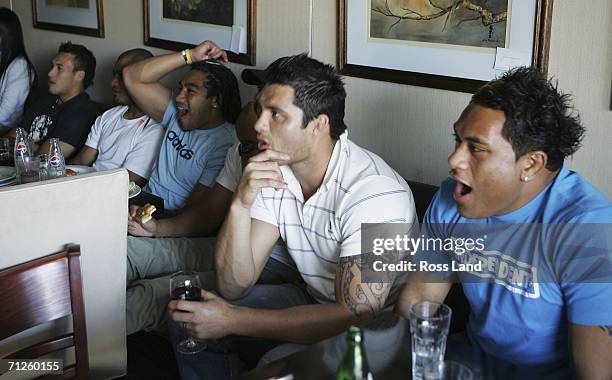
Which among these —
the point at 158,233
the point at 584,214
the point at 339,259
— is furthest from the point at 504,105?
the point at 158,233

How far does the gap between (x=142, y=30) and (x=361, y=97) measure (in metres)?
1.65

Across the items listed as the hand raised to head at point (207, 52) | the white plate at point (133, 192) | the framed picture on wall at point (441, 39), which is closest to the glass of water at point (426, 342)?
the framed picture on wall at point (441, 39)

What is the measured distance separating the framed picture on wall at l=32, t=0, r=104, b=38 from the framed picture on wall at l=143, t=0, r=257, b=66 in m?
0.55

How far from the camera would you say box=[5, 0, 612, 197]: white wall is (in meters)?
2.00

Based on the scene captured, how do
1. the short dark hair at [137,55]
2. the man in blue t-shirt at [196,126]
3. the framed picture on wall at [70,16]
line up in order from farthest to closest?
the framed picture on wall at [70,16] < the short dark hair at [137,55] < the man in blue t-shirt at [196,126]

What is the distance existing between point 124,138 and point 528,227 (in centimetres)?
233

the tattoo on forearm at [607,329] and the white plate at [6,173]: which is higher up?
the white plate at [6,173]

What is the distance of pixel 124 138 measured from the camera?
3.40m

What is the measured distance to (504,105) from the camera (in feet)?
5.18

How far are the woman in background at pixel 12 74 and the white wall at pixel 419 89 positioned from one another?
2.71 feet

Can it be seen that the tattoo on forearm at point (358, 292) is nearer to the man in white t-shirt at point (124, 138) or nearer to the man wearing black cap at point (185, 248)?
the man wearing black cap at point (185, 248)

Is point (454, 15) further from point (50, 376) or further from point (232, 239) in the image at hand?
point (50, 376)

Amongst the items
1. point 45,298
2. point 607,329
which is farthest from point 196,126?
point 607,329

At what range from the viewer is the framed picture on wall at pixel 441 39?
212 centimetres
